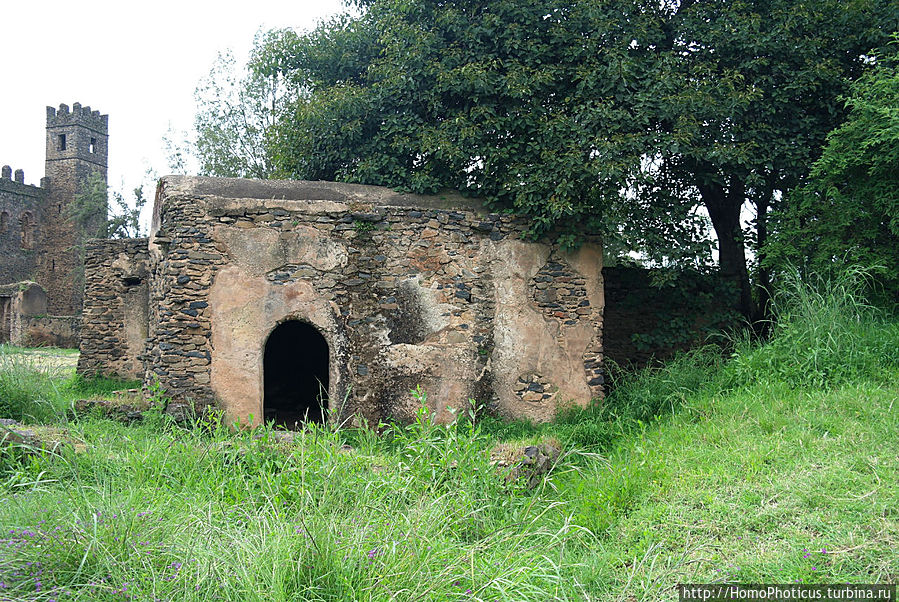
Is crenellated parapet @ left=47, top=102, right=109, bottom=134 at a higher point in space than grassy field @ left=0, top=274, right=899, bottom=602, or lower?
higher

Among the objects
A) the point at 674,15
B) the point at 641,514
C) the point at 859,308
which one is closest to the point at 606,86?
the point at 674,15

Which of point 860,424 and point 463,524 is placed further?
point 860,424

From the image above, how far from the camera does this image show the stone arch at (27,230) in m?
30.8

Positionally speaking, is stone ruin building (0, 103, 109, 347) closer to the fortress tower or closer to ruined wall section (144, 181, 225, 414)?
the fortress tower

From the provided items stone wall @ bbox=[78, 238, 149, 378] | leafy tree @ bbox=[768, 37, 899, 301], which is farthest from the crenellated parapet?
leafy tree @ bbox=[768, 37, 899, 301]

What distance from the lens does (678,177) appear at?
1027 cm

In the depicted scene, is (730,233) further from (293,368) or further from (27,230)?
(27,230)

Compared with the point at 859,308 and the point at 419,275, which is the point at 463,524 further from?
the point at 859,308

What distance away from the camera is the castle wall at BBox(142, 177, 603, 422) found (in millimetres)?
7656

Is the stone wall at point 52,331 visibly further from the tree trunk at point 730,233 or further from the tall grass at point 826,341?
the tall grass at point 826,341

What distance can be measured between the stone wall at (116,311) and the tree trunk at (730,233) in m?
9.23

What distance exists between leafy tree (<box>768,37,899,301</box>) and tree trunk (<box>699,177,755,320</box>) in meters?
2.36

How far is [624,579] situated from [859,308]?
16.8 feet

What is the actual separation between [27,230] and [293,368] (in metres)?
26.1
